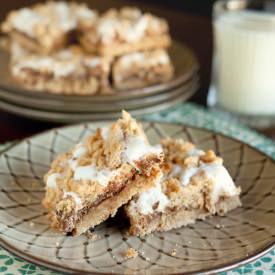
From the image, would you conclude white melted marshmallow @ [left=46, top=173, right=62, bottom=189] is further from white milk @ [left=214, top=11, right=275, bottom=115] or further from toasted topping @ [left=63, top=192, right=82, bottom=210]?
white milk @ [left=214, top=11, right=275, bottom=115]

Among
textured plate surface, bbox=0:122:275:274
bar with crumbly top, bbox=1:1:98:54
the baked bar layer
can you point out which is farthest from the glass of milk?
textured plate surface, bbox=0:122:275:274

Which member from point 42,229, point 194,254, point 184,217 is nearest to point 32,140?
point 42,229

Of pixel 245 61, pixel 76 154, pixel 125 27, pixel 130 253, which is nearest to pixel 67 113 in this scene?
pixel 125 27

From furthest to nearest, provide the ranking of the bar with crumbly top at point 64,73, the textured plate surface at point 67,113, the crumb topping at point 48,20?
the crumb topping at point 48,20
the bar with crumbly top at point 64,73
the textured plate surface at point 67,113

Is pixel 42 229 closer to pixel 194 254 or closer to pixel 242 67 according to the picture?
pixel 194 254

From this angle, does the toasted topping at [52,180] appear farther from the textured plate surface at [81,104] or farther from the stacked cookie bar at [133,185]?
the textured plate surface at [81,104]

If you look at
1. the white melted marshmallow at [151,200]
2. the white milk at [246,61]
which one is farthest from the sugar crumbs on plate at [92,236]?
the white milk at [246,61]

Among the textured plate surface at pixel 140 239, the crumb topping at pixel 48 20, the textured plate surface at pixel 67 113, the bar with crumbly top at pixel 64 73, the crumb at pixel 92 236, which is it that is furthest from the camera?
the crumb topping at pixel 48 20
